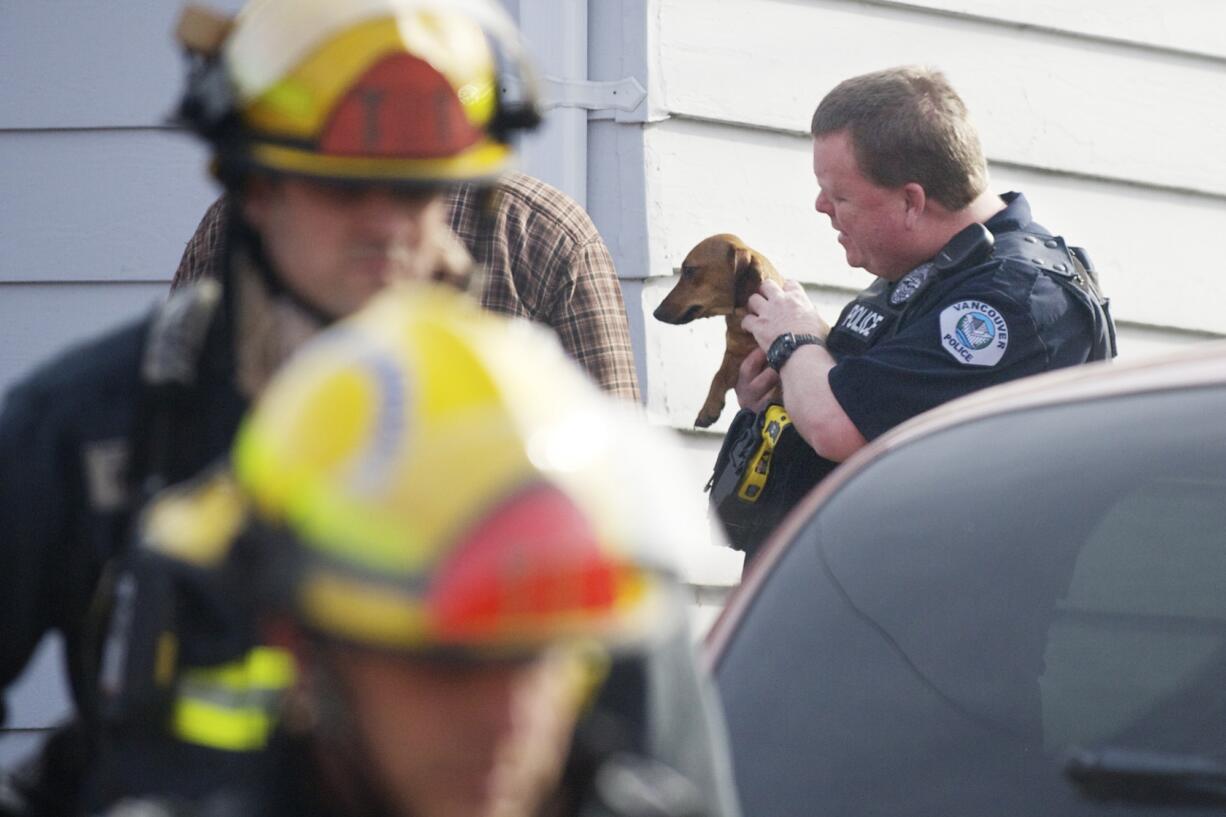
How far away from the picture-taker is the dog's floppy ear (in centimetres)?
431

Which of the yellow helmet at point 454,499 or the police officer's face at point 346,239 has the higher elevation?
the police officer's face at point 346,239

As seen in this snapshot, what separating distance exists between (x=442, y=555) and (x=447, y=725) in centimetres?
10

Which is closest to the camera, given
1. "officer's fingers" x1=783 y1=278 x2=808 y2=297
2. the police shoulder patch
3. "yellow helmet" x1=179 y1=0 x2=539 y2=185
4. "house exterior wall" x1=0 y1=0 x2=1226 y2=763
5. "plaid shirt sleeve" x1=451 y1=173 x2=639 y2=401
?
"yellow helmet" x1=179 y1=0 x2=539 y2=185

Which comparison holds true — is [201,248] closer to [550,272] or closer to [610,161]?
[550,272]

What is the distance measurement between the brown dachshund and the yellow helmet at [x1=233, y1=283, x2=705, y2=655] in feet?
10.5

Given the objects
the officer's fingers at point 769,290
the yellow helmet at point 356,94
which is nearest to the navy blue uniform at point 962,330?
the officer's fingers at point 769,290

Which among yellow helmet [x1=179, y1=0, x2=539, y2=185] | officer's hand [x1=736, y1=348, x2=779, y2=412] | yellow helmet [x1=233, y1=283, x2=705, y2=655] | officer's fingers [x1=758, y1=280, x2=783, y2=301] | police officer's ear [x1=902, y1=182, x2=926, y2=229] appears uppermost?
yellow helmet [x1=179, y1=0, x2=539, y2=185]

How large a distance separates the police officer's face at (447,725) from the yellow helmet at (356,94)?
574mm

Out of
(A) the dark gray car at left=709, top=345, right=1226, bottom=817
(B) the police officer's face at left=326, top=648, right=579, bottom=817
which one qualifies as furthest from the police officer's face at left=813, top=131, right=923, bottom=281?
(B) the police officer's face at left=326, top=648, right=579, bottom=817

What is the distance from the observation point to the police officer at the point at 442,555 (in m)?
1.01

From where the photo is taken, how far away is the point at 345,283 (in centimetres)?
157

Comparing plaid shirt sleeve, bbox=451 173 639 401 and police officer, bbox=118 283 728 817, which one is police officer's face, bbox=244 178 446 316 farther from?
plaid shirt sleeve, bbox=451 173 639 401

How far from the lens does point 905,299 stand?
143 inches

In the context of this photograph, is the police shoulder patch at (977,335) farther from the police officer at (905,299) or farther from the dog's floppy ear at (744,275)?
the dog's floppy ear at (744,275)
